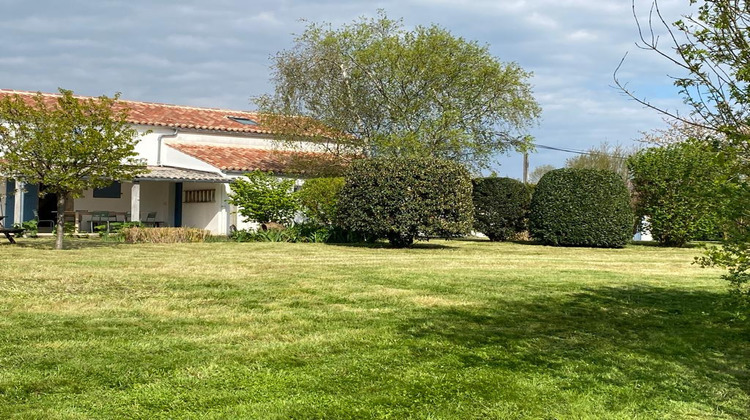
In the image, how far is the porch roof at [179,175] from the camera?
2558cm

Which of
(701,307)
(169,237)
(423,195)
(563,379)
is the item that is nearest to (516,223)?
(423,195)

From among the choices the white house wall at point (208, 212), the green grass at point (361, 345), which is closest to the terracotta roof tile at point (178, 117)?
the white house wall at point (208, 212)

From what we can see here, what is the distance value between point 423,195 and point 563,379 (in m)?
14.6

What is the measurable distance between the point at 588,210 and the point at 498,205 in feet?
12.3

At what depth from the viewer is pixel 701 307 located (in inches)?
378

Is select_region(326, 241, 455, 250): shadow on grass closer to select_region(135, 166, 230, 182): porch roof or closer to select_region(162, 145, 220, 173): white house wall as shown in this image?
select_region(135, 166, 230, 182): porch roof

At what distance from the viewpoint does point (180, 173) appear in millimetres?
26938

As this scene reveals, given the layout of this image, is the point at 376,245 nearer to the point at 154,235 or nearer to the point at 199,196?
the point at 154,235

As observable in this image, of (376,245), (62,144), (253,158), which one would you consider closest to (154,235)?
(62,144)

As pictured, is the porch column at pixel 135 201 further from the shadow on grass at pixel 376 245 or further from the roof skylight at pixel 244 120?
the roof skylight at pixel 244 120

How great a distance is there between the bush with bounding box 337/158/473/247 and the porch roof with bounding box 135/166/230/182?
7.98 meters

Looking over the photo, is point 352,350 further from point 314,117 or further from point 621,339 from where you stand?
point 314,117

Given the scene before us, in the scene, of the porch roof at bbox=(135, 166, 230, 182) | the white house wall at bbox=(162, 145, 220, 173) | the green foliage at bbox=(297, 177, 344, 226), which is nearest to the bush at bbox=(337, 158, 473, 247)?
the green foliage at bbox=(297, 177, 344, 226)

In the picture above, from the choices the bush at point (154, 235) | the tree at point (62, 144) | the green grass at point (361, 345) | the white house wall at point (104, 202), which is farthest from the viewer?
the white house wall at point (104, 202)
